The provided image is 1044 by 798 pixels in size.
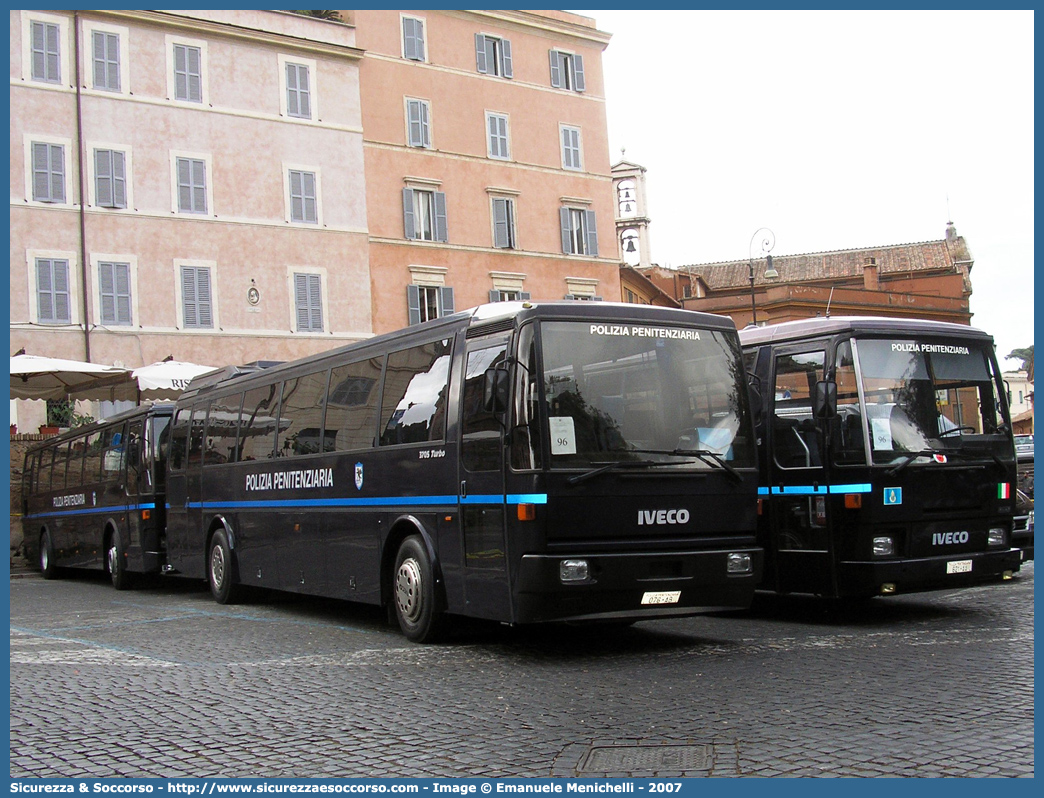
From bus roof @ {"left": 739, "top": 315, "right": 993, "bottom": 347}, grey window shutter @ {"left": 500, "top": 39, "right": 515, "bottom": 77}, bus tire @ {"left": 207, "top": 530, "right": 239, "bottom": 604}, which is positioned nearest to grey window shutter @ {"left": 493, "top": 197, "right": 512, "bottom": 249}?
grey window shutter @ {"left": 500, "top": 39, "right": 515, "bottom": 77}

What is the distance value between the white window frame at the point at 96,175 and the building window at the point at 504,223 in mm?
12664

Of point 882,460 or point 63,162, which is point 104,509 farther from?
point 63,162

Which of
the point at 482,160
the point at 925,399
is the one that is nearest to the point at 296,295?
the point at 482,160

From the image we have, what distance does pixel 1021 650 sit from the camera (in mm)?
9453

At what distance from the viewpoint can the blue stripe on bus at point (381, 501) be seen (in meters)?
9.49

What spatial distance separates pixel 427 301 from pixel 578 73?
11.7m

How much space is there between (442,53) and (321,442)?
3129 centimetres

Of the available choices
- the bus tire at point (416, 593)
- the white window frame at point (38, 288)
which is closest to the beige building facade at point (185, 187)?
the white window frame at point (38, 288)

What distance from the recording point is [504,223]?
4228cm

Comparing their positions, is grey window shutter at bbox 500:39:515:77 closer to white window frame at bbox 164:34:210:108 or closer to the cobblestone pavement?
white window frame at bbox 164:34:210:108

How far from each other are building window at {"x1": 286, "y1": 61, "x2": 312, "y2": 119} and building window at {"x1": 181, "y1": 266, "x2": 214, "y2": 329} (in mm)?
6237

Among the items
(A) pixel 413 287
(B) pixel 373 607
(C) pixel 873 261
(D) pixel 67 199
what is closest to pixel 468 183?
(A) pixel 413 287

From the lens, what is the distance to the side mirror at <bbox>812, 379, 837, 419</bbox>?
1119cm
